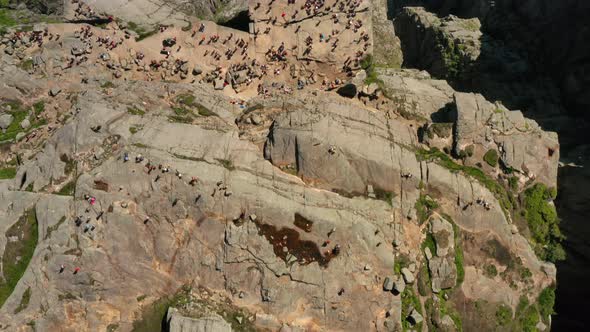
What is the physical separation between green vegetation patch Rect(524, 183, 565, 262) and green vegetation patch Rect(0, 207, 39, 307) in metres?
27.5

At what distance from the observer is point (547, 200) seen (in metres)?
28.0

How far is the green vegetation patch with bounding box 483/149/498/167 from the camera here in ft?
91.6

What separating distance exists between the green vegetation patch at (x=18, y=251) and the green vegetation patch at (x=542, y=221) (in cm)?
2751

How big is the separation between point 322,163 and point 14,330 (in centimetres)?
1751

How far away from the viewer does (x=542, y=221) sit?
1096 inches

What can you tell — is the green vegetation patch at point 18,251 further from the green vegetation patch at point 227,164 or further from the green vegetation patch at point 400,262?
the green vegetation patch at point 400,262

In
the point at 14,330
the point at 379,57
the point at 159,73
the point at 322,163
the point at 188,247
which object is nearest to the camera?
the point at 14,330

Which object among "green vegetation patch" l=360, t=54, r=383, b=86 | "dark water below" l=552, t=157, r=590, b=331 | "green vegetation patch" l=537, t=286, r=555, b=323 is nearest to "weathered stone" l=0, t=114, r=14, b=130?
"green vegetation patch" l=360, t=54, r=383, b=86

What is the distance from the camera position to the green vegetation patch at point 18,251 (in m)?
23.8

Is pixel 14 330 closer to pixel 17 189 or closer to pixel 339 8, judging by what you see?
pixel 17 189

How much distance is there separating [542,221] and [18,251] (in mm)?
29183

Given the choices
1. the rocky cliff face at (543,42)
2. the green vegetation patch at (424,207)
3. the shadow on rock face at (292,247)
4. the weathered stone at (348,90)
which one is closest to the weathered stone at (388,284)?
the shadow on rock face at (292,247)

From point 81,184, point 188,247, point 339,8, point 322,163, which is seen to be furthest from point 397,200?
point 81,184

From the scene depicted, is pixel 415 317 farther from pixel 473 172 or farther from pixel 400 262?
pixel 473 172
